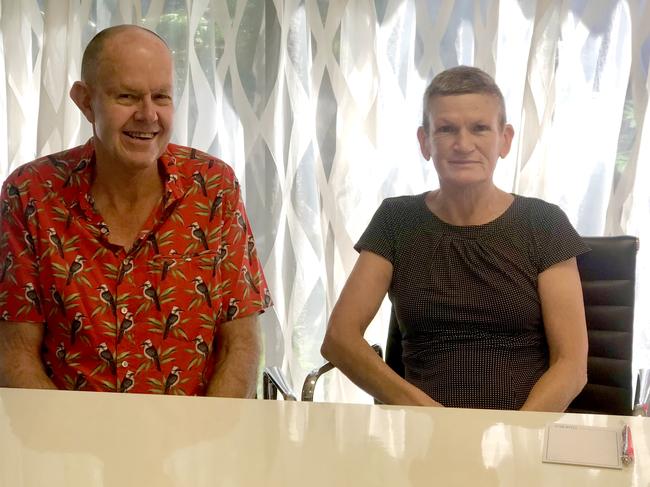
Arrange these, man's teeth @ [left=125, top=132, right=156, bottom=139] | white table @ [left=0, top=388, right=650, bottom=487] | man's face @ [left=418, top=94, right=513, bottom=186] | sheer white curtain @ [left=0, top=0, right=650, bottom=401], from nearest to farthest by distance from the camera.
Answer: white table @ [left=0, top=388, right=650, bottom=487] < man's teeth @ [left=125, top=132, right=156, bottom=139] < man's face @ [left=418, top=94, right=513, bottom=186] < sheer white curtain @ [left=0, top=0, right=650, bottom=401]

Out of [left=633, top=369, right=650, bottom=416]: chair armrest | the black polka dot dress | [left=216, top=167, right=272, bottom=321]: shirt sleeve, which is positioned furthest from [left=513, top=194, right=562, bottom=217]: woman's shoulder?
[left=216, top=167, right=272, bottom=321]: shirt sleeve

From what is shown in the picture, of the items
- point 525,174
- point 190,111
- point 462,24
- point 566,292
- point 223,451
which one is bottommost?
point 223,451

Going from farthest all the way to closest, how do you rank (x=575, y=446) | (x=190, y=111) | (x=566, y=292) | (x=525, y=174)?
(x=190, y=111) < (x=525, y=174) < (x=566, y=292) < (x=575, y=446)

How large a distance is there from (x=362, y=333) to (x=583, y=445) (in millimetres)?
958

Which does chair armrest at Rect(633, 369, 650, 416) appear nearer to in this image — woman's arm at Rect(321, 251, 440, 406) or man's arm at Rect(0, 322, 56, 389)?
woman's arm at Rect(321, 251, 440, 406)

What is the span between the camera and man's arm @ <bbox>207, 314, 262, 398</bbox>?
6.96 feet

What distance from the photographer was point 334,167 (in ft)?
9.89

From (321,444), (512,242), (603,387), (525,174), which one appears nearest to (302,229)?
A: (525,174)

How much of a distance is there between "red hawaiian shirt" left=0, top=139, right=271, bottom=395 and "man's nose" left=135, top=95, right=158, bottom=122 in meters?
0.16

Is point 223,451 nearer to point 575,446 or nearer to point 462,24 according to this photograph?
point 575,446

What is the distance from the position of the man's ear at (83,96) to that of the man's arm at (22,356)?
0.53 m

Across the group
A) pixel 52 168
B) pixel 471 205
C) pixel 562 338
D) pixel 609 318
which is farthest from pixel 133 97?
pixel 609 318

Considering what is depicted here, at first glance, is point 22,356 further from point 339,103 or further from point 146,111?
point 339,103

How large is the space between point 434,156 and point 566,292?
1.55 ft
